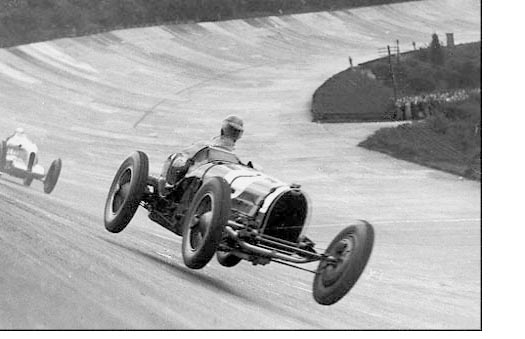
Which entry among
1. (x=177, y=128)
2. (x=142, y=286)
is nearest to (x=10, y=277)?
(x=142, y=286)

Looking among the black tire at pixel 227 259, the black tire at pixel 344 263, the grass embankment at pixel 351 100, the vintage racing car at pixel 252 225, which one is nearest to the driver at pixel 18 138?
the vintage racing car at pixel 252 225

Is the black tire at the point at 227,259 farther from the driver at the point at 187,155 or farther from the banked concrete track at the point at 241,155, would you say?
the driver at the point at 187,155

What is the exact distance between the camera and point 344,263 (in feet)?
29.3

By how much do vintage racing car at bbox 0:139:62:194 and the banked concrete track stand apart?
0.12m

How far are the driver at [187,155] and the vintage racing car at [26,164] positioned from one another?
86.9 inches

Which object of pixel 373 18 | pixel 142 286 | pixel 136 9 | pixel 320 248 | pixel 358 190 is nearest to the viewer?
pixel 320 248

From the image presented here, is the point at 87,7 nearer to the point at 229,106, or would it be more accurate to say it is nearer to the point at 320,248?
the point at 229,106

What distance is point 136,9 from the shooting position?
14.1m

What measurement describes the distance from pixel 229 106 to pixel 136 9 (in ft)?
6.97

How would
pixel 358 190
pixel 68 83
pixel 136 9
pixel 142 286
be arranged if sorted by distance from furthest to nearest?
pixel 136 9 → pixel 68 83 → pixel 358 190 → pixel 142 286

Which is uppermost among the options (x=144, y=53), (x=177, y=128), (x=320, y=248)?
(x=144, y=53)

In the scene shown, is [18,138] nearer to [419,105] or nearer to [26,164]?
[26,164]

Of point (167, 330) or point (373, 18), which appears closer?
point (167, 330)

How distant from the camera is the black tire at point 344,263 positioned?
885 centimetres
